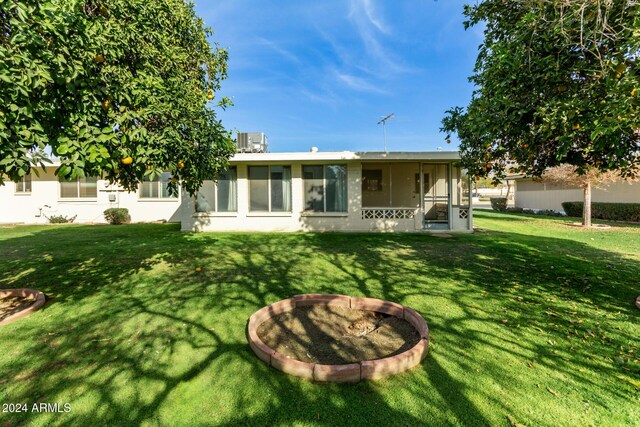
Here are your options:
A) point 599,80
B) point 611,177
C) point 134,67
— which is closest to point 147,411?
point 134,67

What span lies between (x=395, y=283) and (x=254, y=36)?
45.1ft

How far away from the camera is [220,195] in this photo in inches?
482

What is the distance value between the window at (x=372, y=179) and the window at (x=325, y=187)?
116 inches

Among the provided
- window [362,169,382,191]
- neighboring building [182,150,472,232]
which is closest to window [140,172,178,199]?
Result: neighboring building [182,150,472,232]

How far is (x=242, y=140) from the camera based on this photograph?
1280cm

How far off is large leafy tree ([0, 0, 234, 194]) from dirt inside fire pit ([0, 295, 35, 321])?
1926 mm

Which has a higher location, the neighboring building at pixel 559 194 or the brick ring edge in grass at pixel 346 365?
the neighboring building at pixel 559 194

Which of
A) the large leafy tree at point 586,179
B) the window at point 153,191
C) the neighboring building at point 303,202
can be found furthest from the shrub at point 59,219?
the large leafy tree at point 586,179

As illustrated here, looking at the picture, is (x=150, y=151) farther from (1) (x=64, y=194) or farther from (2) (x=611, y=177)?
(2) (x=611, y=177)

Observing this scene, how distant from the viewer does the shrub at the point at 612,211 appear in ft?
49.2

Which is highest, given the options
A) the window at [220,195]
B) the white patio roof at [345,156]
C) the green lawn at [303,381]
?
the white patio roof at [345,156]

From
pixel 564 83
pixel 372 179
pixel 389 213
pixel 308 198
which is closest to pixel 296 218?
pixel 308 198

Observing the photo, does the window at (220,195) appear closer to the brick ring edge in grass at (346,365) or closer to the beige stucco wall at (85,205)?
the beige stucco wall at (85,205)

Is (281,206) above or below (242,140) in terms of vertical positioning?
below
